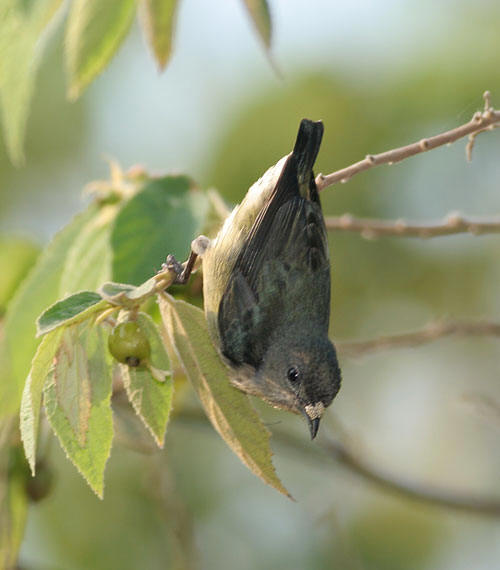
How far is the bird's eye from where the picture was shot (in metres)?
2.49

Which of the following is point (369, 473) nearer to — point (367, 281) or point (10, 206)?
point (367, 281)

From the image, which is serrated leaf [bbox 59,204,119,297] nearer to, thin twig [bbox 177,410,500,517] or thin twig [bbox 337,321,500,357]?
thin twig [bbox 337,321,500,357]

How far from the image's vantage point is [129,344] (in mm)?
1789

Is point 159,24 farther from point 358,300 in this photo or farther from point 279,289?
point 358,300

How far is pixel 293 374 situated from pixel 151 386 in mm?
741

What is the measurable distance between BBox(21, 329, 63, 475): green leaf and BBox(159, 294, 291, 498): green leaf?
0.29 metres

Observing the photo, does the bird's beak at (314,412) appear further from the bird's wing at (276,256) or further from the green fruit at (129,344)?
the green fruit at (129,344)

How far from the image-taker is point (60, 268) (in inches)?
94.3

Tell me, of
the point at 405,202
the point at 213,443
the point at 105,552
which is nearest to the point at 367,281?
the point at 405,202

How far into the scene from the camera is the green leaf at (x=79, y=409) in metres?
1.67

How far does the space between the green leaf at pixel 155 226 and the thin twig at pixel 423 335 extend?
98 centimetres

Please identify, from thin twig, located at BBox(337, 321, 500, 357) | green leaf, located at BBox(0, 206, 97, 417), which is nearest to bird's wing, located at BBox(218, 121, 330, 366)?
green leaf, located at BBox(0, 206, 97, 417)

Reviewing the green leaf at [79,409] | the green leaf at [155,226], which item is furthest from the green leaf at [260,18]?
the green leaf at [79,409]

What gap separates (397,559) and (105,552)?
1807mm
